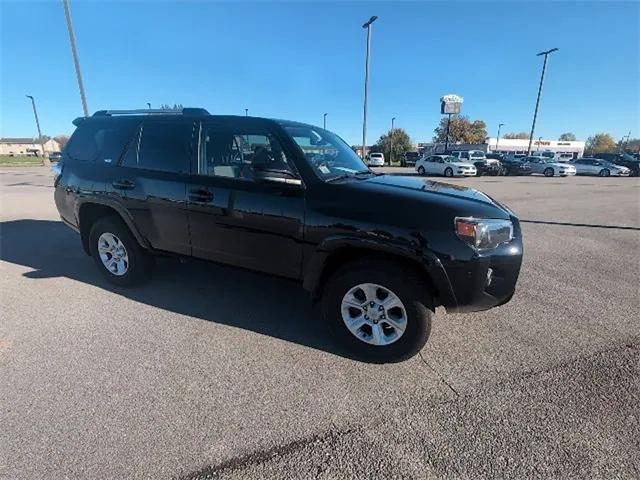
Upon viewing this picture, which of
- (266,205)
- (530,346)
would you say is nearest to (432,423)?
(530,346)

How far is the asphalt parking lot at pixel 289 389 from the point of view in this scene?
2.09m

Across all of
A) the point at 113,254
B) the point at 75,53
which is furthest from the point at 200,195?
the point at 75,53

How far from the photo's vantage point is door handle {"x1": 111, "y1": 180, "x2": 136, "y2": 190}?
4.06 metres

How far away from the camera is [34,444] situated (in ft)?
7.09

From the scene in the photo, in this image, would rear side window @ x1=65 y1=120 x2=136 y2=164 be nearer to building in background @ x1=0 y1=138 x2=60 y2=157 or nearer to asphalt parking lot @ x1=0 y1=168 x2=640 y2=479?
Result: asphalt parking lot @ x1=0 y1=168 x2=640 y2=479

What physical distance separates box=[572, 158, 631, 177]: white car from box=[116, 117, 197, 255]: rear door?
39257mm

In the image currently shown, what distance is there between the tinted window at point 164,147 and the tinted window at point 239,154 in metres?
0.22

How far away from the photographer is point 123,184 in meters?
4.11

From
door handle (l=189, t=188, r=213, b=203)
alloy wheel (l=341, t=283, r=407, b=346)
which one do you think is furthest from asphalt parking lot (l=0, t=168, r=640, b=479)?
door handle (l=189, t=188, r=213, b=203)

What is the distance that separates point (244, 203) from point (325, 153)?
3.01 feet

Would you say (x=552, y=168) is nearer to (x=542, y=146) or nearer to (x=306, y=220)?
(x=306, y=220)

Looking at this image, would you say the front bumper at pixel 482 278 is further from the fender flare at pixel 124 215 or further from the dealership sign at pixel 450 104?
the dealership sign at pixel 450 104

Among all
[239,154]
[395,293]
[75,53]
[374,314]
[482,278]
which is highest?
[75,53]

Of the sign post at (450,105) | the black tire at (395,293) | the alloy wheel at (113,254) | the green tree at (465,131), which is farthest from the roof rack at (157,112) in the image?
the green tree at (465,131)
